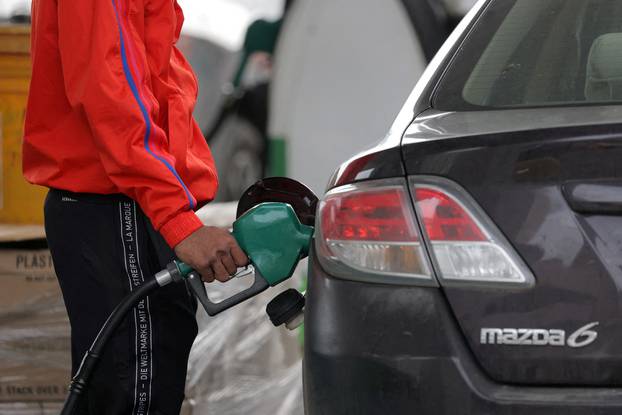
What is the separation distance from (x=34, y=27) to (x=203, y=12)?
24.3 ft

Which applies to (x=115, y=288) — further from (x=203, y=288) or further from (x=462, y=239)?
(x=462, y=239)

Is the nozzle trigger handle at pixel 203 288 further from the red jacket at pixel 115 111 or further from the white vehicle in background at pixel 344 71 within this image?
the white vehicle in background at pixel 344 71

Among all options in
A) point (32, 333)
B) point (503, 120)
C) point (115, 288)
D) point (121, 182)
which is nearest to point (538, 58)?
point (503, 120)

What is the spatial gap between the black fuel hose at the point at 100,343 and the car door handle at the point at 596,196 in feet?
3.45

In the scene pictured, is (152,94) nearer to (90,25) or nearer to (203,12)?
(90,25)

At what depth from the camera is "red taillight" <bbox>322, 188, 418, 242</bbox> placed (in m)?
2.39

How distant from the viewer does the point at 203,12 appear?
407 inches

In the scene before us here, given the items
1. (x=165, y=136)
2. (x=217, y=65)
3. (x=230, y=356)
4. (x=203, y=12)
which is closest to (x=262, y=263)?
(x=165, y=136)

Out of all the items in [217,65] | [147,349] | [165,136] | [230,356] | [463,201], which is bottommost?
[217,65]

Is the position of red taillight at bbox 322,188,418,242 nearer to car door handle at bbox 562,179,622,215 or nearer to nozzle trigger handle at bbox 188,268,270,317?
car door handle at bbox 562,179,622,215

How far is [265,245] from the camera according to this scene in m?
2.88

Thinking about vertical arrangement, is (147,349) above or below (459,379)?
below

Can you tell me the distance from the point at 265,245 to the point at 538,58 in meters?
0.73

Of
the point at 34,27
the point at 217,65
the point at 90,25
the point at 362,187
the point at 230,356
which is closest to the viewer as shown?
the point at 362,187
